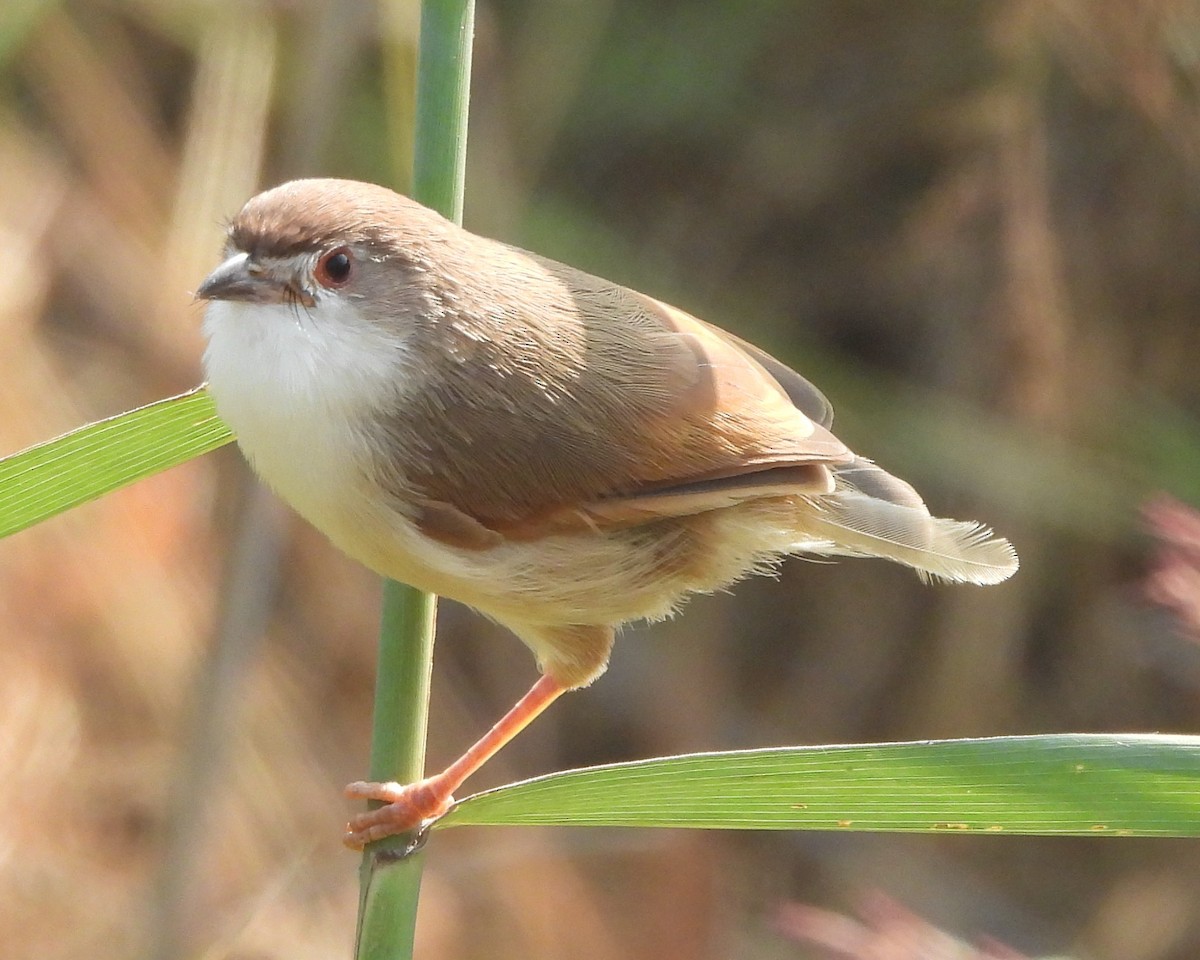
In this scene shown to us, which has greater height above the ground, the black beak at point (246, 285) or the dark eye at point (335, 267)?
the dark eye at point (335, 267)

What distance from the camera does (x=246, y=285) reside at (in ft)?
6.58

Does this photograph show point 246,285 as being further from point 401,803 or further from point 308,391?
point 401,803

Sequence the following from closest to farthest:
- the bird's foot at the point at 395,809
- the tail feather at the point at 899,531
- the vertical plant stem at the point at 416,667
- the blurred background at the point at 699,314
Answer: the vertical plant stem at the point at 416,667 → the bird's foot at the point at 395,809 → the tail feather at the point at 899,531 → the blurred background at the point at 699,314

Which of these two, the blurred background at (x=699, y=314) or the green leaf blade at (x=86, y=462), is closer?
the green leaf blade at (x=86, y=462)

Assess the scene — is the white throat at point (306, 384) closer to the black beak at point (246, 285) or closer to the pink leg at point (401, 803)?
the black beak at point (246, 285)

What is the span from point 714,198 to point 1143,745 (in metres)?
3.40

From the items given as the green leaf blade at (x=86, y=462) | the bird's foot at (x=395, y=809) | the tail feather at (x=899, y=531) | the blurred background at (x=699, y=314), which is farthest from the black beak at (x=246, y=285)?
the blurred background at (x=699, y=314)

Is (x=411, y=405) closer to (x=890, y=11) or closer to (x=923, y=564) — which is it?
(x=923, y=564)

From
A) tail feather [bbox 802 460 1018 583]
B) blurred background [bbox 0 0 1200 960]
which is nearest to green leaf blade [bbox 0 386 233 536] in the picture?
tail feather [bbox 802 460 1018 583]

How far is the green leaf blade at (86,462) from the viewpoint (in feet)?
5.59

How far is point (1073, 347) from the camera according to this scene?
4.23m

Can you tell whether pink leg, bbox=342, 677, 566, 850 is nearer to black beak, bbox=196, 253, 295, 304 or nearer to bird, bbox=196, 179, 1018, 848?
bird, bbox=196, 179, 1018, 848

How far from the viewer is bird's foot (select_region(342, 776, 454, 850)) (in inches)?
76.6

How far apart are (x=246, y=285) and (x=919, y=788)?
1.17m
